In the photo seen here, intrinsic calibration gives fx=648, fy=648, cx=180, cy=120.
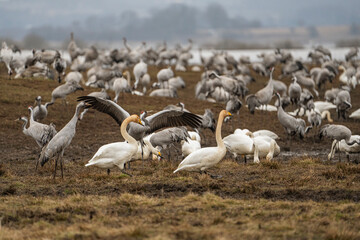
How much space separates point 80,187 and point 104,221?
2.40 meters

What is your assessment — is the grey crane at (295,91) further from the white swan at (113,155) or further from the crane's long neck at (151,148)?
the white swan at (113,155)

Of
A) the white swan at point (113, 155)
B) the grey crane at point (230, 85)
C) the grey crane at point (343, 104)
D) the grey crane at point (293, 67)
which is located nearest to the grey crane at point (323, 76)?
the grey crane at point (293, 67)

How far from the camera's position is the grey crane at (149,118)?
38.3ft

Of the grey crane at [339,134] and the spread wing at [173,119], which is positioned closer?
the spread wing at [173,119]

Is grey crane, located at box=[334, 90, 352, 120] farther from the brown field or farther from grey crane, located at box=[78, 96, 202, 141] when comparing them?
grey crane, located at box=[78, 96, 202, 141]

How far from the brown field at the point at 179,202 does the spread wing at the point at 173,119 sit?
2.45ft

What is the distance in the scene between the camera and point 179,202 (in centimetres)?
790

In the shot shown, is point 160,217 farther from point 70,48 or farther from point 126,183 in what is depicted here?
point 70,48

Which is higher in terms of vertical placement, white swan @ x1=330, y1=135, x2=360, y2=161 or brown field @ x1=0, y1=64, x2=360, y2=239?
white swan @ x1=330, y1=135, x2=360, y2=161

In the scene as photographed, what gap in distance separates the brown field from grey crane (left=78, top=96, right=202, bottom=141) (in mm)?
694

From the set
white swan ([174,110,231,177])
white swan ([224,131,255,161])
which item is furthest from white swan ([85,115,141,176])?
white swan ([224,131,255,161])

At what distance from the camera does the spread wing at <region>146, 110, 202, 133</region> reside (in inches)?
465

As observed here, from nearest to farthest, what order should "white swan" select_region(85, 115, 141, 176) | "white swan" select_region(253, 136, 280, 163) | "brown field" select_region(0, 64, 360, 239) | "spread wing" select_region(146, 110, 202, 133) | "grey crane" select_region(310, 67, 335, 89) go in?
"brown field" select_region(0, 64, 360, 239)
"white swan" select_region(85, 115, 141, 176)
"spread wing" select_region(146, 110, 202, 133)
"white swan" select_region(253, 136, 280, 163)
"grey crane" select_region(310, 67, 335, 89)

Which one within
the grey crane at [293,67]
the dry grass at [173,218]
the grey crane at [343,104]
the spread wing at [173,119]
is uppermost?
the grey crane at [293,67]
